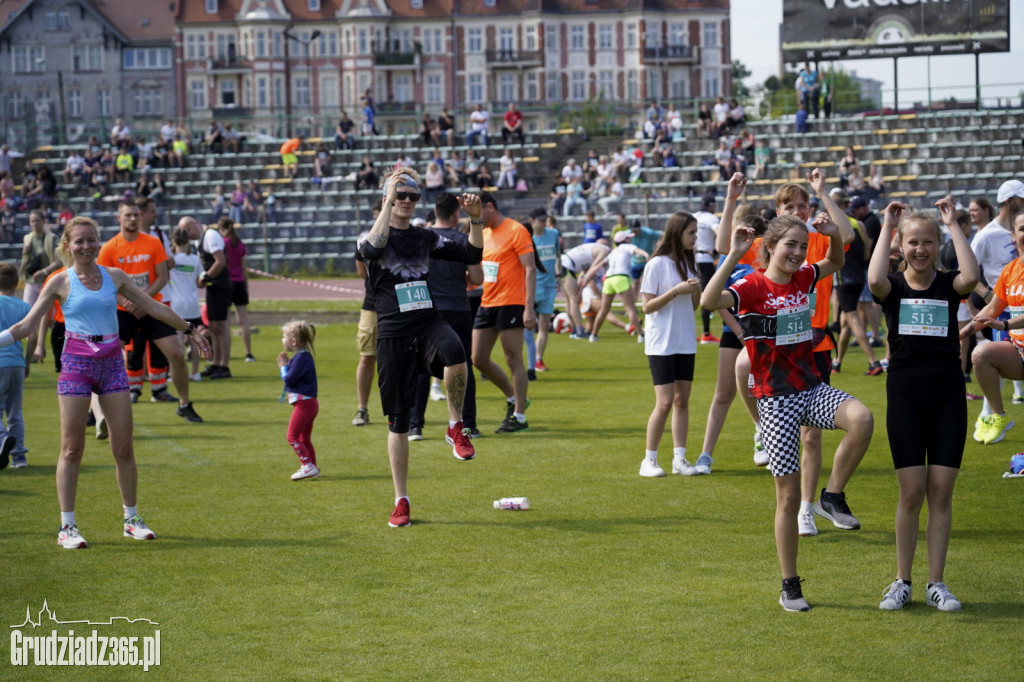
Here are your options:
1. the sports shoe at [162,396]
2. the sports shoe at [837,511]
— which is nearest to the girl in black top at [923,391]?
the sports shoe at [837,511]

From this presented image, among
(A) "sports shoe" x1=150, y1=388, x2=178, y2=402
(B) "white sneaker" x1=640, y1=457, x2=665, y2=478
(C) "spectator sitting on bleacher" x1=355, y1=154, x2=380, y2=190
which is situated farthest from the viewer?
(C) "spectator sitting on bleacher" x1=355, y1=154, x2=380, y2=190

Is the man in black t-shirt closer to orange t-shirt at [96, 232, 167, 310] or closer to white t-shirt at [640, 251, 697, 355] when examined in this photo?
white t-shirt at [640, 251, 697, 355]

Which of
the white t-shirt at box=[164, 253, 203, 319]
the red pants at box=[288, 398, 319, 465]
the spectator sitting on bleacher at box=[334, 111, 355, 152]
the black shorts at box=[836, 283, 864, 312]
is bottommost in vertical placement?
the red pants at box=[288, 398, 319, 465]

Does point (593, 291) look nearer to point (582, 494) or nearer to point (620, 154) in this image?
point (582, 494)

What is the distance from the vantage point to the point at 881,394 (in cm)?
1345

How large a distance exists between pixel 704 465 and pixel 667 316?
48.6 inches

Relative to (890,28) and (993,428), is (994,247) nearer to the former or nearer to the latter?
(993,428)

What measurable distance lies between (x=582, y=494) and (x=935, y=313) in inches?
139

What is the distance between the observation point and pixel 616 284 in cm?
1914

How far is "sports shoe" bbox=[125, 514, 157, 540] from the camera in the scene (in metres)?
7.80

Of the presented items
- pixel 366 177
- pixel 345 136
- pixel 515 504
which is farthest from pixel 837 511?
pixel 345 136

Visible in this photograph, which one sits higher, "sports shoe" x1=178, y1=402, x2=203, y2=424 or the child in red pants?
the child in red pants

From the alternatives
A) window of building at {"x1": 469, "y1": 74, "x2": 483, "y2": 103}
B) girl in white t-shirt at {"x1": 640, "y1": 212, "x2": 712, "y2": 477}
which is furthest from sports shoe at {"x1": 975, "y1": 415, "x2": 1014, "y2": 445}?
window of building at {"x1": 469, "y1": 74, "x2": 483, "y2": 103}

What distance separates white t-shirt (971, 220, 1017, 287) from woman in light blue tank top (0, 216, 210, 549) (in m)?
7.26
